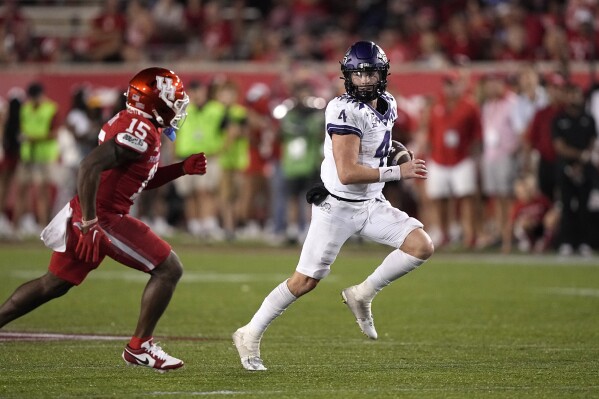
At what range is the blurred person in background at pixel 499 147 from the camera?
1659 cm

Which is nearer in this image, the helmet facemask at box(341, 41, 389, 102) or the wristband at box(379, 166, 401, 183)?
the wristband at box(379, 166, 401, 183)

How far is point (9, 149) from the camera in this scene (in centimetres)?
1845

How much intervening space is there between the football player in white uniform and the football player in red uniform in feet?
1.84

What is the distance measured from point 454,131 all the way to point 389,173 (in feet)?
30.7

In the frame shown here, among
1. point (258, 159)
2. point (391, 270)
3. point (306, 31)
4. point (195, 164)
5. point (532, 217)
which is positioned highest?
point (306, 31)

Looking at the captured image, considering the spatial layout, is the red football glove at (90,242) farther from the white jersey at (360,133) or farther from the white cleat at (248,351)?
the white jersey at (360,133)

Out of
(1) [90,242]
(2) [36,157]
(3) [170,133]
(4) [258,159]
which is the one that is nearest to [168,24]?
(2) [36,157]

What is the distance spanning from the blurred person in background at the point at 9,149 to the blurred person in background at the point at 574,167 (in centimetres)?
773

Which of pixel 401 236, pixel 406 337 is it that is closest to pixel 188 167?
pixel 401 236

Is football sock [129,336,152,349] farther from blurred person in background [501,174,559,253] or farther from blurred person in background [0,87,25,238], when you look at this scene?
blurred person in background [0,87,25,238]

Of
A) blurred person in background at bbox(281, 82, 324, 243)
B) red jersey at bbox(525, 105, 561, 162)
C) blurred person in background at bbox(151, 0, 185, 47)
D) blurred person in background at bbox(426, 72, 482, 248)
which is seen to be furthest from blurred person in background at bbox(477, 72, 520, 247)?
blurred person in background at bbox(151, 0, 185, 47)

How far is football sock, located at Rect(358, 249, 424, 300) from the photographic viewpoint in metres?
7.55

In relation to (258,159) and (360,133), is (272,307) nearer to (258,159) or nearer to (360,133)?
(360,133)

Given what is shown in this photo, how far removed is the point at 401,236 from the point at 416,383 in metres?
1.12
